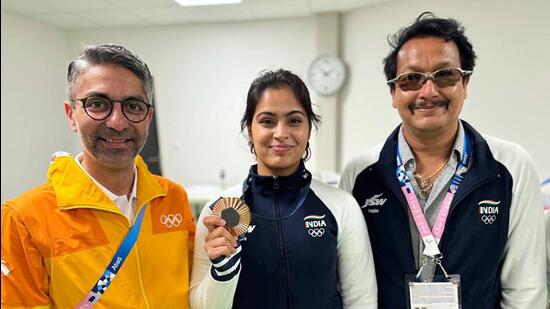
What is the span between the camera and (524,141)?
3.56 m

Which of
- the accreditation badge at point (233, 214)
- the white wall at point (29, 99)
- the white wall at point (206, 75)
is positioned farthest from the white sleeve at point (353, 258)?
→ the white wall at point (29, 99)

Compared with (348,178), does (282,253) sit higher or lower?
lower

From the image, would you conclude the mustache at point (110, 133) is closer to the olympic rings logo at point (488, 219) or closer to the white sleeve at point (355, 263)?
the white sleeve at point (355, 263)

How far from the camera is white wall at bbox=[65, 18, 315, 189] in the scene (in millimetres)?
5148

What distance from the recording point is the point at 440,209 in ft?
4.71

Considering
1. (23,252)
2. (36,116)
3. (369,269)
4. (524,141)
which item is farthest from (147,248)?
(36,116)

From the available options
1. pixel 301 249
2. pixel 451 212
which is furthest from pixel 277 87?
pixel 451 212

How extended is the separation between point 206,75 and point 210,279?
15.0 feet

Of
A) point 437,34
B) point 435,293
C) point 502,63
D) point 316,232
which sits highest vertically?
point 502,63

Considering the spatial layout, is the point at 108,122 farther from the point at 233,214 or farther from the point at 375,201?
the point at 375,201

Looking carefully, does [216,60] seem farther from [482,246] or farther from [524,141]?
[482,246]

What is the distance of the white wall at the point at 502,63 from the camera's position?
134 inches

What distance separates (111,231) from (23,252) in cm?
25

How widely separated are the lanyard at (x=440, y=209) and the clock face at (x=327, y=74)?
3.37m
